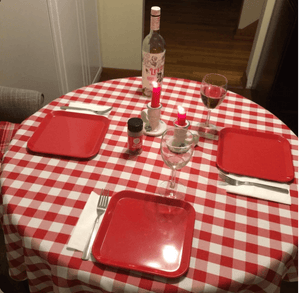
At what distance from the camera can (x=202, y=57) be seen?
3.60 m

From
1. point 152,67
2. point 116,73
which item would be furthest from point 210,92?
point 116,73

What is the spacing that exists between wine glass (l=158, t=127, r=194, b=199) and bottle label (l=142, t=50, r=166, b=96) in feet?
1.26

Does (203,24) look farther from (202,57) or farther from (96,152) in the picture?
(96,152)

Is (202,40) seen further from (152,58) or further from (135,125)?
(135,125)

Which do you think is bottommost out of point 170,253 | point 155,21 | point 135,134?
point 170,253

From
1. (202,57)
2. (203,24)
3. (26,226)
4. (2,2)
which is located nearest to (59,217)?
(26,226)

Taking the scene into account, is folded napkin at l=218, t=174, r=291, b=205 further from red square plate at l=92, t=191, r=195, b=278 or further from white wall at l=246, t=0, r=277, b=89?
white wall at l=246, t=0, r=277, b=89

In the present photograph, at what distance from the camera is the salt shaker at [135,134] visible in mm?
1048

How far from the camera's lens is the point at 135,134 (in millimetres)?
1055

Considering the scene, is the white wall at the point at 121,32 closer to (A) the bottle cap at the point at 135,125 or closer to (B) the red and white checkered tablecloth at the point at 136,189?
(B) the red and white checkered tablecloth at the point at 136,189

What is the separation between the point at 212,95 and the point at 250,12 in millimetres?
3243

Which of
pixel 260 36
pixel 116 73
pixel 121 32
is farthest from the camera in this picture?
pixel 116 73

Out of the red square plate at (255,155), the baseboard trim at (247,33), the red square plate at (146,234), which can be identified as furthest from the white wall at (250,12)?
the red square plate at (146,234)

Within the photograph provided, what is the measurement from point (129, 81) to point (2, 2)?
0.92 meters
